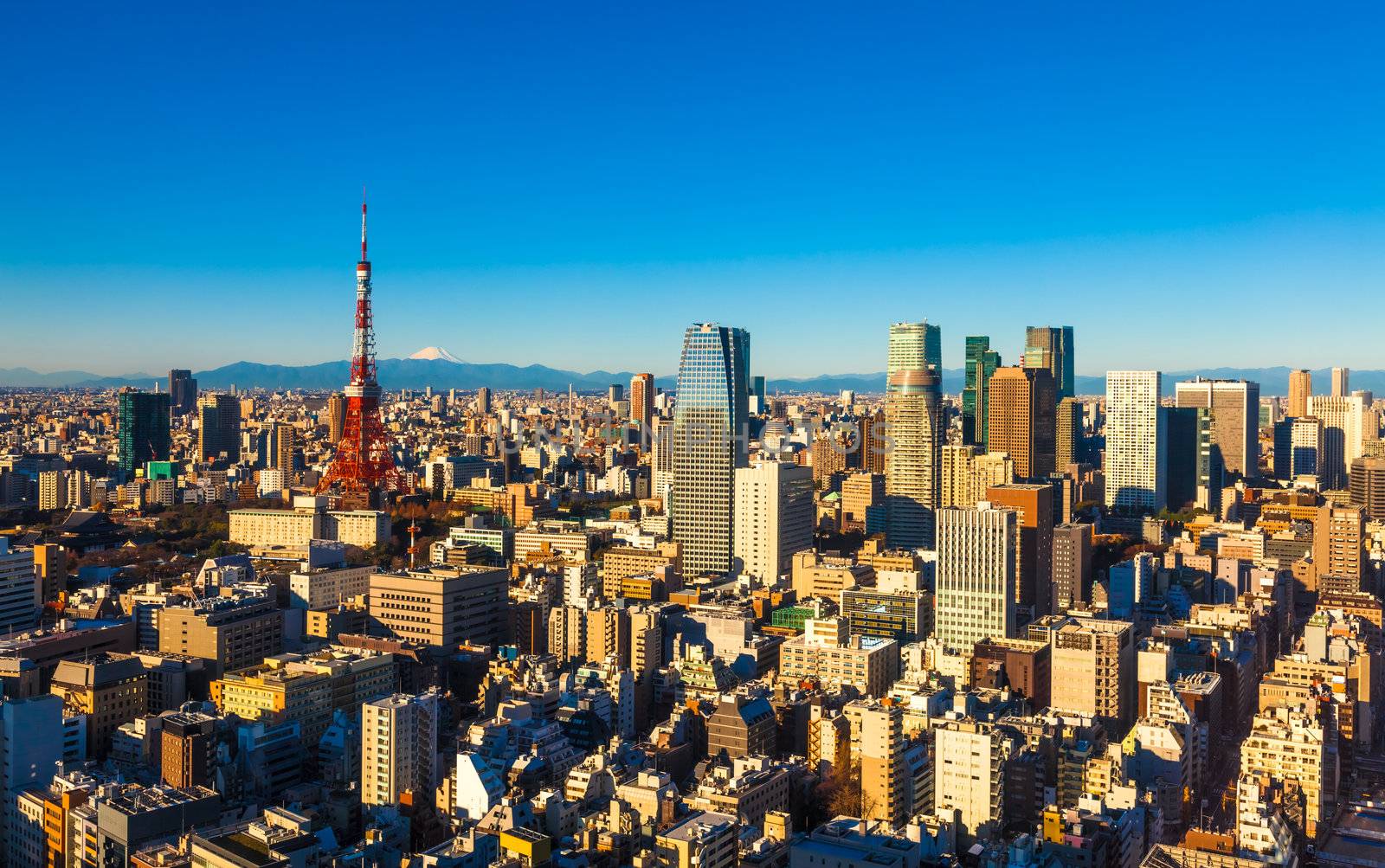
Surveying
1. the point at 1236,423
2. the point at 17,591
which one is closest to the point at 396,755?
the point at 17,591

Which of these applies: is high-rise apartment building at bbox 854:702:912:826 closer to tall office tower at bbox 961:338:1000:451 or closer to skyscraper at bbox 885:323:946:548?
skyscraper at bbox 885:323:946:548

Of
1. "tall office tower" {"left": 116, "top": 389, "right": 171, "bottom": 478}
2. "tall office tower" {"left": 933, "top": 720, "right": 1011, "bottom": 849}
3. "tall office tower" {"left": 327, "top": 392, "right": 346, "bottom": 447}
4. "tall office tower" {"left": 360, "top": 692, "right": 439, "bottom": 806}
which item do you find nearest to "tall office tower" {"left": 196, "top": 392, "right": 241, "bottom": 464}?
"tall office tower" {"left": 116, "top": 389, "right": 171, "bottom": 478}

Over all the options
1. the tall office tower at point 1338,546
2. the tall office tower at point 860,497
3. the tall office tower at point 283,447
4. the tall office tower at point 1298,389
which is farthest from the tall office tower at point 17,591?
the tall office tower at point 1298,389

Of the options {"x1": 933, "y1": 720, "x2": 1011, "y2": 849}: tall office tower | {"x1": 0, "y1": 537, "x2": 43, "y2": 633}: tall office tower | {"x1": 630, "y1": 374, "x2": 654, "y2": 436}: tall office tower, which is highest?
{"x1": 630, "y1": 374, "x2": 654, "y2": 436}: tall office tower

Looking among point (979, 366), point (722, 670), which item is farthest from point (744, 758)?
point (979, 366)

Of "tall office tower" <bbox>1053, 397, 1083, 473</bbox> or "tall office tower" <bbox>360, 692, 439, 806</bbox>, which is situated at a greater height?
"tall office tower" <bbox>1053, 397, 1083, 473</bbox>

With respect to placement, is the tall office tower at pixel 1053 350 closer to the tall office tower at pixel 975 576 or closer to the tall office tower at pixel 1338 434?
the tall office tower at pixel 1338 434
